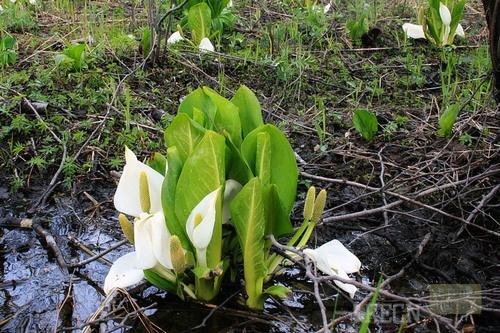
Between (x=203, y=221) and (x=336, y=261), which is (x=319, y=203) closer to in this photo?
(x=336, y=261)

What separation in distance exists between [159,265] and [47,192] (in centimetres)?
105

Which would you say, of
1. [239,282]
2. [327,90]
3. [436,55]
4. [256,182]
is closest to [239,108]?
[256,182]

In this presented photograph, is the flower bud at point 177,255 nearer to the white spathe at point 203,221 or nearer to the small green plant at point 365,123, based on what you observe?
the white spathe at point 203,221

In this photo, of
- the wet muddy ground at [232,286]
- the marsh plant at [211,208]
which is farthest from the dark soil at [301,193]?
the marsh plant at [211,208]

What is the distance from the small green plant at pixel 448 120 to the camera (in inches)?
116

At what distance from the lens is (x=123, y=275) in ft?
5.74

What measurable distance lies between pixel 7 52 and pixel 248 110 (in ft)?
7.42

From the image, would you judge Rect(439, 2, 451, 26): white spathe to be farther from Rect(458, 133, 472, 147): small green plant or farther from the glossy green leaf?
the glossy green leaf

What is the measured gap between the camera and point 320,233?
2.38 meters

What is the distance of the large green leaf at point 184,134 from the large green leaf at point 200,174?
0.13m

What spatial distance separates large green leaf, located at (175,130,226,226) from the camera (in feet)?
5.36

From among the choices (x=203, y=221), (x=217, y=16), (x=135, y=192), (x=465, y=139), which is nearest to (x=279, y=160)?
(x=203, y=221)

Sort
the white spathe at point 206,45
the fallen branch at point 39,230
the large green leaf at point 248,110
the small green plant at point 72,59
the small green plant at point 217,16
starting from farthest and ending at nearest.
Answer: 1. the small green plant at point 217,16
2. the white spathe at point 206,45
3. the small green plant at point 72,59
4. the fallen branch at point 39,230
5. the large green leaf at point 248,110

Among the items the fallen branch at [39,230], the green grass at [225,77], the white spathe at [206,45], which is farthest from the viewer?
the white spathe at [206,45]
